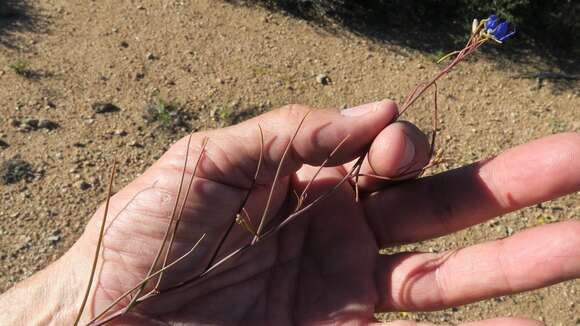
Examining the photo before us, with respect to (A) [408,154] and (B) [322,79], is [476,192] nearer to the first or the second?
(A) [408,154]

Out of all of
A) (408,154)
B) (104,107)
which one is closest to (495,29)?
(408,154)

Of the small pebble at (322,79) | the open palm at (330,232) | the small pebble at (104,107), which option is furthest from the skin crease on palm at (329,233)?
the small pebble at (322,79)

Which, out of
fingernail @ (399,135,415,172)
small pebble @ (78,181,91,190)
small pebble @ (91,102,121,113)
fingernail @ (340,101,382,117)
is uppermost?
fingernail @ (340,101,382,117)

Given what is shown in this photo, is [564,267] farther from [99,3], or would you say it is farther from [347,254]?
[99,3]

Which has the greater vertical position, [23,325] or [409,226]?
[409,226]

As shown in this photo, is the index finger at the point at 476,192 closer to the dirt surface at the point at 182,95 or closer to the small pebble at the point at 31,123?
the dirt surface at the point at 182,95

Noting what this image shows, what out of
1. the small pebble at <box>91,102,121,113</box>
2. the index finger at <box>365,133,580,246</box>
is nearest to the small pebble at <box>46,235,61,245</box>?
the small pebble at <box>91,102,121,113</box>

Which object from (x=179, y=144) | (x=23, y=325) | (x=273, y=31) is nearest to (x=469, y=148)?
(x=273, y=31)

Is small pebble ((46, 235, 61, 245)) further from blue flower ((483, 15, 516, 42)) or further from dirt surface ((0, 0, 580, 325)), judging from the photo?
→ blue flower ((483, 15, 516, 42))
